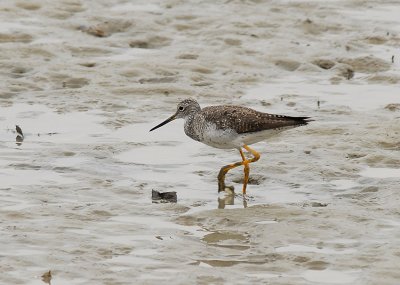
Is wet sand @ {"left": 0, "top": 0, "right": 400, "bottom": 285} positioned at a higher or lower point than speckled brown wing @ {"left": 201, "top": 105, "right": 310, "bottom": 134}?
lower

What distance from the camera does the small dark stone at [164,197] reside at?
37.8 ft

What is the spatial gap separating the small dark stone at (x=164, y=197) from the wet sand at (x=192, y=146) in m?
0.10

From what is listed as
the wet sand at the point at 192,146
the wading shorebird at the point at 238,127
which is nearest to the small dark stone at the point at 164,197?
the wet sand at the point at 192,146

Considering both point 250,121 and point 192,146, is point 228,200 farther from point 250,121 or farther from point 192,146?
point 192,146

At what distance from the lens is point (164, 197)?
37.9 ft

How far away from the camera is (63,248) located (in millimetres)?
9789

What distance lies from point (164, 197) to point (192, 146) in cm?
243

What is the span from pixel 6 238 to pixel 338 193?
3.83 metres

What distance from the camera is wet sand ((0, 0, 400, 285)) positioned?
9656mm

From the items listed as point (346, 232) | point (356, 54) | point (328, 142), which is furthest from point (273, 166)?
point (356, 54)

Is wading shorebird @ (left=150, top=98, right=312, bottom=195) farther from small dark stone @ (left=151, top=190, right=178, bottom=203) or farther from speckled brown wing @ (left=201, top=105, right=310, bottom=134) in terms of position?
small dark stone @ (left=151, top=190, right=178, bottom=203)

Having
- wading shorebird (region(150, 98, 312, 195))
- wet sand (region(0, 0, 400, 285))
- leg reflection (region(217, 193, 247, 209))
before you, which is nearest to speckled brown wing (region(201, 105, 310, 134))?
wading shorebird (region(150, 98, 312, 195))

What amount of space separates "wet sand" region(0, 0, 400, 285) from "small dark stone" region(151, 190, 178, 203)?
0.32ft

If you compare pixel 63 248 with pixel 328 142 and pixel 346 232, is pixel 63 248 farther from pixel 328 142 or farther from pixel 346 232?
pixel 328 142
